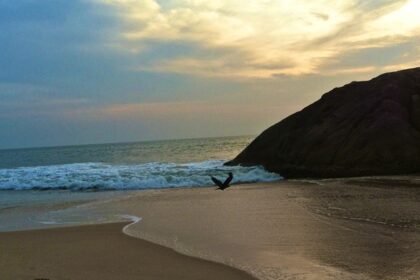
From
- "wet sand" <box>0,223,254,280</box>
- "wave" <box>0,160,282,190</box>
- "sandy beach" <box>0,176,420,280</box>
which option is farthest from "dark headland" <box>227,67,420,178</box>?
"wet sand" <box>0,223,254,280</box>

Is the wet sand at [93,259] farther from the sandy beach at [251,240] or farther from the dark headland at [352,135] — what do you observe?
the dark headland at [352,135]

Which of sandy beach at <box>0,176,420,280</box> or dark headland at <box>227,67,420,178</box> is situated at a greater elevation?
dark headland at <box>227,67,420,178</box>

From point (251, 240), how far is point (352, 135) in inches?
751

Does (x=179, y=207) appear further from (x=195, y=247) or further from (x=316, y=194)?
(x=195, y=247)

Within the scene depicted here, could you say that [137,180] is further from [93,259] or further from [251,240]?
[93,259]

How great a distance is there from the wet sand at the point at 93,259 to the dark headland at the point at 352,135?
57.0ft

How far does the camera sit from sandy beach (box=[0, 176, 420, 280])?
785 cm

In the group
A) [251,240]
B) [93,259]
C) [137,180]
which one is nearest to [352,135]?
[137,180]

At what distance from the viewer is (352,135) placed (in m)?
27.5

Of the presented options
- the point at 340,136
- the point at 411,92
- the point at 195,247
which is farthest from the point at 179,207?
the point at 411,92

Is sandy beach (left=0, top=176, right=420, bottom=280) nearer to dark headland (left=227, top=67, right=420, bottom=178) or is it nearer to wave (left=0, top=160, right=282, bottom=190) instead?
dark headland (left=227, top=67, right=420, bottom=178)

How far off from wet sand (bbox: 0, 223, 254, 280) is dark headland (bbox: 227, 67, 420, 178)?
17384mm

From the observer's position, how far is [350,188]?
19.0m

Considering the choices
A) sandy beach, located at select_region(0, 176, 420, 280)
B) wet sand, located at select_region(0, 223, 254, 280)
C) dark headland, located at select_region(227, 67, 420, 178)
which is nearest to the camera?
wet sand, located at select_region(0, 223, 254, 280)
